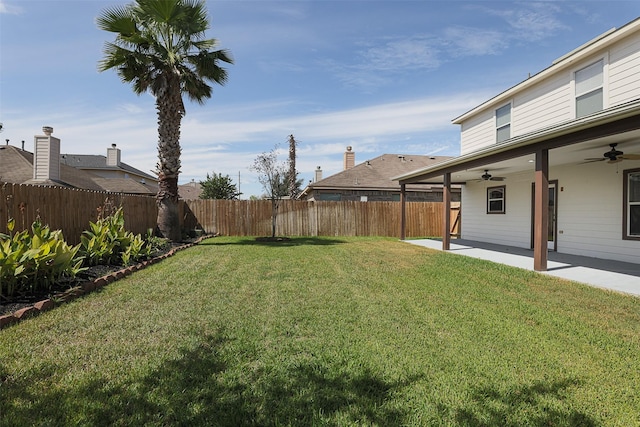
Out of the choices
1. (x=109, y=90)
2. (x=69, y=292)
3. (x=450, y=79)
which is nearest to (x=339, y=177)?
(x=450, y=79)

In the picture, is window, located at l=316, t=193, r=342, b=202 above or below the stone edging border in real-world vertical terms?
above

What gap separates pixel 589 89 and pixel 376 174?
12521 mm

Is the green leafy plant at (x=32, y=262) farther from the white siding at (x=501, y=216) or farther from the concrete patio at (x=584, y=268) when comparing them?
the white siding at (x=501, y=216)

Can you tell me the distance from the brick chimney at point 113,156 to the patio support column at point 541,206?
29.6 metres

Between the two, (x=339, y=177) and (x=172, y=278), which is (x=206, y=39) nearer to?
(x=172, y=278)

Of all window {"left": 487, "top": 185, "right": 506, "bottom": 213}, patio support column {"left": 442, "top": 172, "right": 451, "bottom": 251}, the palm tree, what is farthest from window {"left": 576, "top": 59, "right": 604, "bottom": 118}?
the palm tree

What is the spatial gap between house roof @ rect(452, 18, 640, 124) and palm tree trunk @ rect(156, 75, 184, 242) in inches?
411

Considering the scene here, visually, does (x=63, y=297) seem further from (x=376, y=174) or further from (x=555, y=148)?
(x=376, y=174)

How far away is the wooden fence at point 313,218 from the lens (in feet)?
50.0

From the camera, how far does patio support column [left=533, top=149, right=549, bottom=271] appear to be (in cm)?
664

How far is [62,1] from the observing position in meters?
6.57

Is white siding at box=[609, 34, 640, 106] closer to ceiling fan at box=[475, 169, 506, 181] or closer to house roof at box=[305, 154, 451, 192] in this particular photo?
ceiling fan at box=[475, 169, 506, 181]

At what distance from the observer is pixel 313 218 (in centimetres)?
1585

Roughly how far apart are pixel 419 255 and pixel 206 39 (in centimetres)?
952
